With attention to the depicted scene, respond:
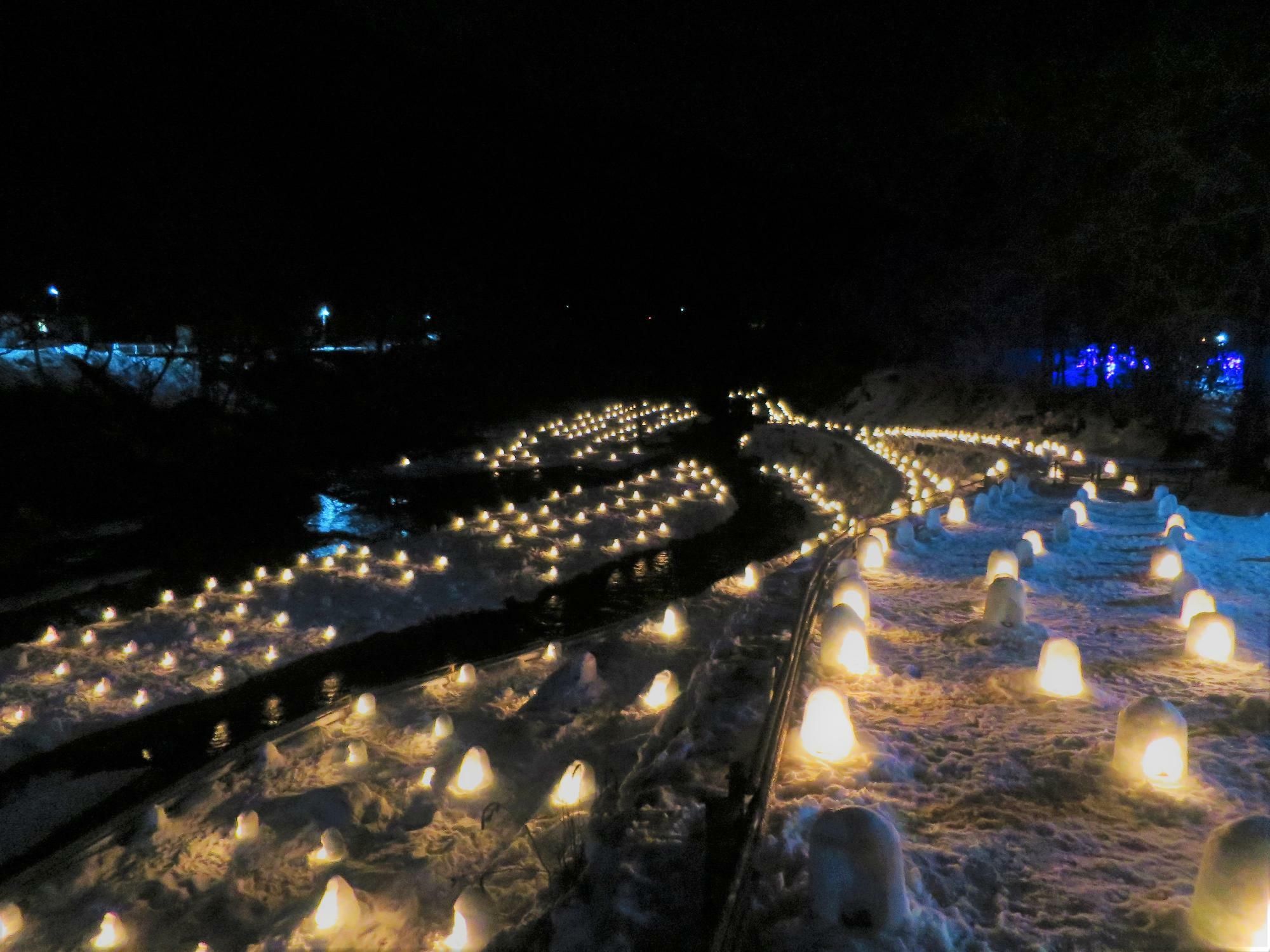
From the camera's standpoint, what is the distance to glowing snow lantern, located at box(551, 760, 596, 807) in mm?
5930

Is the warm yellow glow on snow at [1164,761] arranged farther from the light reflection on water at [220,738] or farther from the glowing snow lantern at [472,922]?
the light reflection on water at [220,738]

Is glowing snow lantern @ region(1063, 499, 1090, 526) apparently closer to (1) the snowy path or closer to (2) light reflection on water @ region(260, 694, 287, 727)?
(1) the snowy path

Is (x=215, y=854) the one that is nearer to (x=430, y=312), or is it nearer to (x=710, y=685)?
(x=710, y=685)

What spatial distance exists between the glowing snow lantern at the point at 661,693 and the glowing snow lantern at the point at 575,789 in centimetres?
150

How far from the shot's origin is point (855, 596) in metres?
5.80

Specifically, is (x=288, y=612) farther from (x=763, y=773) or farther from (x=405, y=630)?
(x=763, y=773)

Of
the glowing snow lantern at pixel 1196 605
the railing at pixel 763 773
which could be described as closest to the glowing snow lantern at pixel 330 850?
the railing at pixel 763 773

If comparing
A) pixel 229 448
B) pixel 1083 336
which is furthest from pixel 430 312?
pixel 1083 336

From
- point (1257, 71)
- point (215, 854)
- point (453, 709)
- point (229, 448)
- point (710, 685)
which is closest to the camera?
point (710, 685)

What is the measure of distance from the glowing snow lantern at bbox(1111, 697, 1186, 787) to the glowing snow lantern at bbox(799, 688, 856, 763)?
129 centimetres

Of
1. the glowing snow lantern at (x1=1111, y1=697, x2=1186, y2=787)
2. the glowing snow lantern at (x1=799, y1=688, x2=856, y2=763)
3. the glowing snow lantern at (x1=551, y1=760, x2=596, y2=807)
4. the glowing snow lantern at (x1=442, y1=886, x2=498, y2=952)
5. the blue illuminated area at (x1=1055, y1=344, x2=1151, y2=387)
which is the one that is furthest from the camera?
the blue illuminated area at (x1=1055, y1=344, x2=1151, y2=387)

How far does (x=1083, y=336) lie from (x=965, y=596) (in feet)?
66.7

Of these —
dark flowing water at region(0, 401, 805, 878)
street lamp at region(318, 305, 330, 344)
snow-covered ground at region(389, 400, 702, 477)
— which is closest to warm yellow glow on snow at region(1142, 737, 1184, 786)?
dark flowing water at region(0, 401, 805, 878)

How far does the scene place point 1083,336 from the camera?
75.5ft
